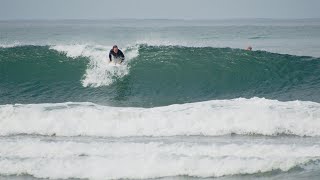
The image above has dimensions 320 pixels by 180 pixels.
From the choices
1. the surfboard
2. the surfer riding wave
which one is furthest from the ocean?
the surfer riding wave

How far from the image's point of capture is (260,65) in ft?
53.5

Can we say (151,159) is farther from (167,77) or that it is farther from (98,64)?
(98,64)

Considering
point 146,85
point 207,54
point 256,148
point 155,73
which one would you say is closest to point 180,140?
point 256,148

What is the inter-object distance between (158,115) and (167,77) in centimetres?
523

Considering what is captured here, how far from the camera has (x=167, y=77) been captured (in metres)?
15.8

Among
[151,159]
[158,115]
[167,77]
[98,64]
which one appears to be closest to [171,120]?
[158,115]

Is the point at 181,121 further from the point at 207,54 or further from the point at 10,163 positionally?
the point at 207,54

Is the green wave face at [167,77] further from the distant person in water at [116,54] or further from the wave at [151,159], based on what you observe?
the wave at [151,159]

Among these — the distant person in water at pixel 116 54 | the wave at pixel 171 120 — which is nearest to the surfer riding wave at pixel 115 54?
the distant person in water at pixel 116 54

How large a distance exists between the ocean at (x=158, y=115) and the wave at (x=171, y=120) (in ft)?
0.08

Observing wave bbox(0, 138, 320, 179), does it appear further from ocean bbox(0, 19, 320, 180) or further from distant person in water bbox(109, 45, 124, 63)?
distant person in water bbox(109, 45, 124, 63)

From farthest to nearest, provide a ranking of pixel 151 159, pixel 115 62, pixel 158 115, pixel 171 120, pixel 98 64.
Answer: pixel 98 64
pixel 115 62
pixel 158 115
pixel 171 120
pixel 151 159

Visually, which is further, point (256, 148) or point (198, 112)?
point (198, 112)

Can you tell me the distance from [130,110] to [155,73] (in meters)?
5.14
